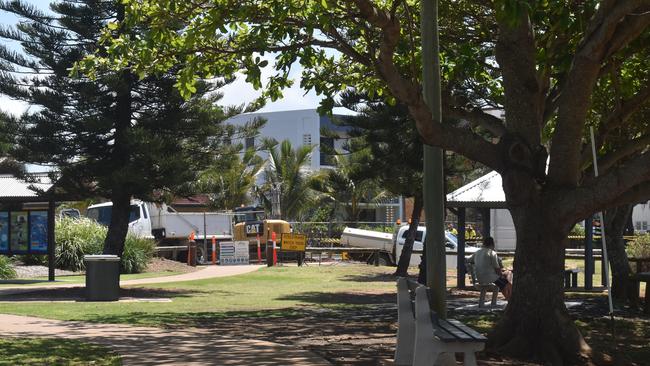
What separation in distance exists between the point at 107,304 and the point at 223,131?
20.0ft

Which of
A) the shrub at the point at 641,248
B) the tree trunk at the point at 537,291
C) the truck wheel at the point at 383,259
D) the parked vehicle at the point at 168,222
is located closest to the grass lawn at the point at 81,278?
the parked vehicle at the point at 168,222

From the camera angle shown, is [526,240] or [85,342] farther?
[85,342]

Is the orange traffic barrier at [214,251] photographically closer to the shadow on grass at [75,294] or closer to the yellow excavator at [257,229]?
the yellow excavator at [257,229]

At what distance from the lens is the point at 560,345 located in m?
9.84

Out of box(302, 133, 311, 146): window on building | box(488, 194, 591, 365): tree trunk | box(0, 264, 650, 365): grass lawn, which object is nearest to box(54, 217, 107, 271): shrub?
box(0, 264, 650, 365): grass lawn

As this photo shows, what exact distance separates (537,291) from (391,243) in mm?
24551

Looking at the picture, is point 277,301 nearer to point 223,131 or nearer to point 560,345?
point 223,131

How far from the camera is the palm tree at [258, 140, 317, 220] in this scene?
48594 mm

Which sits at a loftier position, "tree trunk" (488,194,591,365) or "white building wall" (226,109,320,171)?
"white building wall" (226,109,320,171)

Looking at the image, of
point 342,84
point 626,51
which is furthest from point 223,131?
point 626,51

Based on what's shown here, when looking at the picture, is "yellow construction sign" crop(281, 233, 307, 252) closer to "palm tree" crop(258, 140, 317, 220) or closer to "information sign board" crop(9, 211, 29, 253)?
"information sign board" crop(9, 211, 29, 253)

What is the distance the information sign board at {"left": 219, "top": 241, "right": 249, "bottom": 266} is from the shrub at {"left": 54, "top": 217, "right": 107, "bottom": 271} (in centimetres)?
576

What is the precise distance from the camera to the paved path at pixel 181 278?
2111cm

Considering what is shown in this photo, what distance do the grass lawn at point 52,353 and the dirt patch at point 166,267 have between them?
18.8 meters
